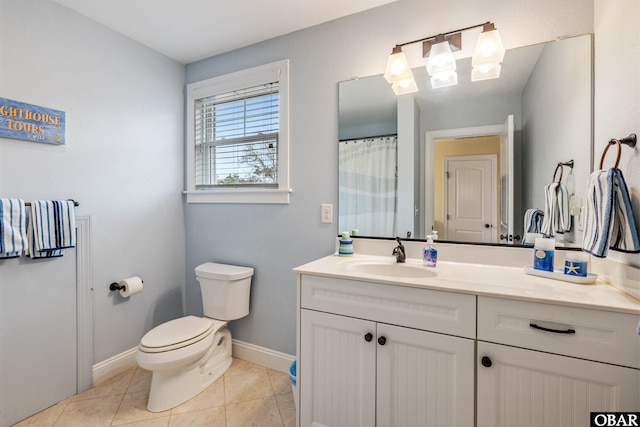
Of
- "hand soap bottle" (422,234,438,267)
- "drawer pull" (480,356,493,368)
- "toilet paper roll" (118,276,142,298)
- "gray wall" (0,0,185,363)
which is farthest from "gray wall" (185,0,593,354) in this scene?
"drawer pull" (480,356,493,368)

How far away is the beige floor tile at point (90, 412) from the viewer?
157cm

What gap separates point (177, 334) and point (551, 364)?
5.98 feet

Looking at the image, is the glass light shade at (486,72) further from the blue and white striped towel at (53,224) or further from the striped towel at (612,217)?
the blue and white striped towel at (53,224)

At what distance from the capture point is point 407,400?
120 centimetres

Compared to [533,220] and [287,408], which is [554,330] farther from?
[287,408]

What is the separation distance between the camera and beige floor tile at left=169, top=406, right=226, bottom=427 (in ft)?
5.16

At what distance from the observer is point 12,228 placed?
1465 millimetres

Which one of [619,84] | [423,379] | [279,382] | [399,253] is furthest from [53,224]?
[619,84]

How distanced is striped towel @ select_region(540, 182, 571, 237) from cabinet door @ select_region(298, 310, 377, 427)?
0.99 metres

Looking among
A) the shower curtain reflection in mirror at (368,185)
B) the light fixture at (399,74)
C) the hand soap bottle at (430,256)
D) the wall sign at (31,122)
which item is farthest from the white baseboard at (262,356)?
the light fixture at (399,74)

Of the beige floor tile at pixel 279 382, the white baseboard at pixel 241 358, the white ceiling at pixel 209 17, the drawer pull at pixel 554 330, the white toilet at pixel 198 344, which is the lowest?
the beige floor tile at pixel 279 382

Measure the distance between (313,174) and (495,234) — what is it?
113cm

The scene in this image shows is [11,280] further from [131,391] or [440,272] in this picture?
[440,272]

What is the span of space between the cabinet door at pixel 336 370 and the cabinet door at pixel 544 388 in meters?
0.43
